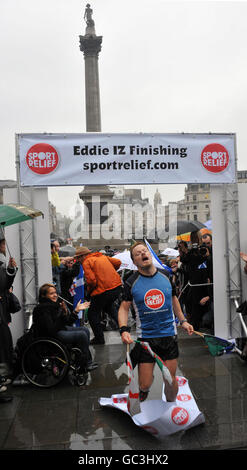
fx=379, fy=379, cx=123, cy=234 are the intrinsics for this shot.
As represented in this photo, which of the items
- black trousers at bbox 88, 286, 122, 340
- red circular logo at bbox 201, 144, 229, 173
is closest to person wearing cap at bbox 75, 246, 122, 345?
black trousers at bbox 88, 286, 122, 340

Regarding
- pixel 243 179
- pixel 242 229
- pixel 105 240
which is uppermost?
pixel 243 179

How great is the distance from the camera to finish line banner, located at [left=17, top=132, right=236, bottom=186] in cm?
618

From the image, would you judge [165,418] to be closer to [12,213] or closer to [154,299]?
[154,299]

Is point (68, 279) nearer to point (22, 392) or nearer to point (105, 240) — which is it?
point (22, 392)

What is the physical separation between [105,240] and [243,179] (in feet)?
281

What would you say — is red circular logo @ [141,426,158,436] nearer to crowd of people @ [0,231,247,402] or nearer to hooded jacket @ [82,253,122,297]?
crowd of people @ [0,231,247,402]

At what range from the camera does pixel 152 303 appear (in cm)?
366

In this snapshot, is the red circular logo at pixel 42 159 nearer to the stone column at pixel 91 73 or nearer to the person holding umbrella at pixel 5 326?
the person holding umbrella at pixel 5 326

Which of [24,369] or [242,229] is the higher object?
[242,229]

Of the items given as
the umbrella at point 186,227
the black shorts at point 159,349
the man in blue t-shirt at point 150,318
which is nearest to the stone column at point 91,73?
the umbrella at point 186,227

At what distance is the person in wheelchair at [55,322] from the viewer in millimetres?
4934

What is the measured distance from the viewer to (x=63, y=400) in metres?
4.61

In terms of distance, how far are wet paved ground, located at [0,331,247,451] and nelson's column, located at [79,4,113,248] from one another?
85.7 feet

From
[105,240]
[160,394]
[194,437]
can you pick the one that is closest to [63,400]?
[160,394]
